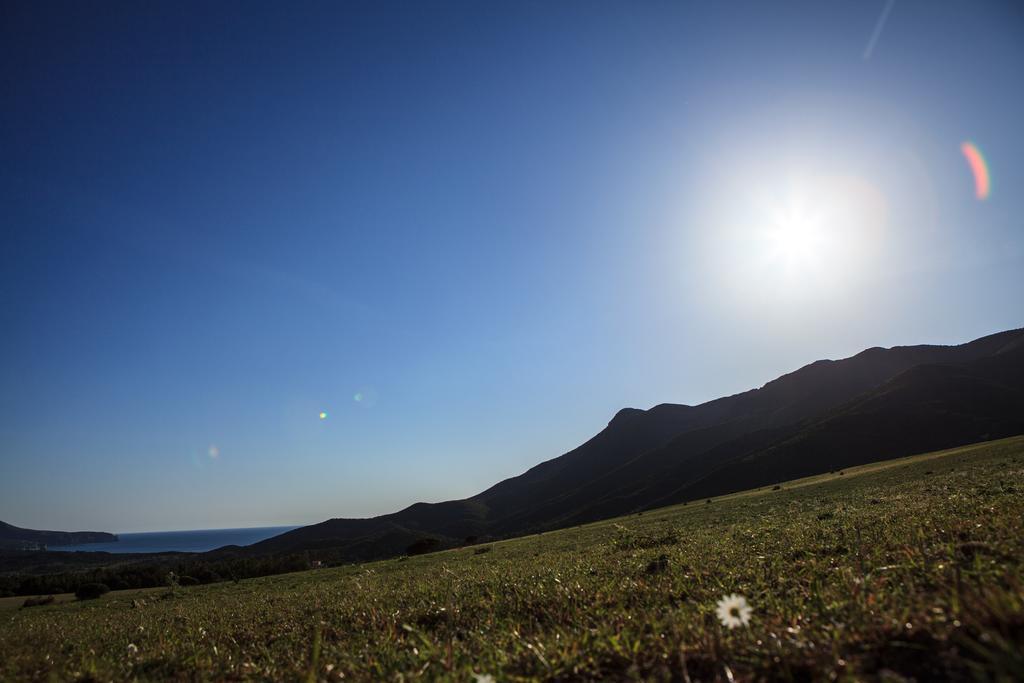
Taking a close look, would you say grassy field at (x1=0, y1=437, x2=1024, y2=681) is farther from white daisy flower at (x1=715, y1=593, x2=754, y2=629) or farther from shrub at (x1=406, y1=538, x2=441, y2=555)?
shrub at (x1=406, y1=538, x2=441, y2=555)

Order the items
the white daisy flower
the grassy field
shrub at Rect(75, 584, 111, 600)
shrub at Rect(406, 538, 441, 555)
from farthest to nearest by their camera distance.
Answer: shrub at Rect(406, 538, 441, 555), shrub at Rect(75, 584, 111, 600), the white daisy flower, the grassy field

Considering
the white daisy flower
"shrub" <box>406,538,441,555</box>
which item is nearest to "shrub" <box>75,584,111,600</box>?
the white daisy flower

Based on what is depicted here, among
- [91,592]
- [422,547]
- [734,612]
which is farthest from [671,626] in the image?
[422,547]

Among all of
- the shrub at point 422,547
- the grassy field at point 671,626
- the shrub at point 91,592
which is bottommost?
the shrub at point 422,547

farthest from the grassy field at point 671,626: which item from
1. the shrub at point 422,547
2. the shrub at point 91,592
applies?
the shrub at point 422,547

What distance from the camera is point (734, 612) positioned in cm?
387

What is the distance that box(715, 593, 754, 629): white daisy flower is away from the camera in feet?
10.7

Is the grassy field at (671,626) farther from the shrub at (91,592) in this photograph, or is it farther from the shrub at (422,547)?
the shrub at (422,547)

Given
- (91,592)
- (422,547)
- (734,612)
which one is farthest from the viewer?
(422,547)

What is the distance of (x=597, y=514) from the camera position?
165875 millimetres

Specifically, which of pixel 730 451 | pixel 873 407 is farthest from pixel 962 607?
pixel 730 451

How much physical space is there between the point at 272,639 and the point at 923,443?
167 meters

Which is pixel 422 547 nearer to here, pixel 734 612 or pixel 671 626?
pixel 671 626

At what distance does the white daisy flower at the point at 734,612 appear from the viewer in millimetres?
3260
